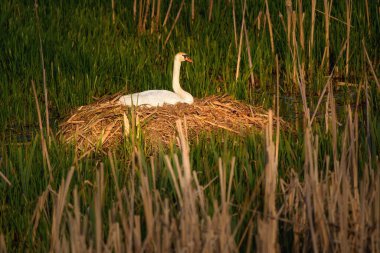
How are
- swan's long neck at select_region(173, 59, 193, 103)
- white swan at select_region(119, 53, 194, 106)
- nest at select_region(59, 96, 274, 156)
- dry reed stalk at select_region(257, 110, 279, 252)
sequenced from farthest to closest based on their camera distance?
swan's long neck at select_region(173, 59, 193, 103), white swan at select_region(119, 53, 194, 106), nest at select_region(59, 96, 274, 156), dry reed stalk at select_region(257, 110, 279, 252)

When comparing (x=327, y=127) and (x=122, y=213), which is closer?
(x=122, y=213)

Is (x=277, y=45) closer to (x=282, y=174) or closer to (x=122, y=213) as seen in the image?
(x=282, y=174)

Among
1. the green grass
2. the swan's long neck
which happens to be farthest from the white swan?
the green grass

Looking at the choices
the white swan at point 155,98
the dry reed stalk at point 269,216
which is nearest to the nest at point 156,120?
the white swan at point 155,98

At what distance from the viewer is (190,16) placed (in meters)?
9.64

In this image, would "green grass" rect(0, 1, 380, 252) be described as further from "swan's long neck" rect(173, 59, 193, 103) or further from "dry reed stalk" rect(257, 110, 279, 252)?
"dry reed stalk" rect(257, 110, 279, 252)

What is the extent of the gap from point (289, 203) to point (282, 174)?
99 centimetres

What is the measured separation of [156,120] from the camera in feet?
22.3

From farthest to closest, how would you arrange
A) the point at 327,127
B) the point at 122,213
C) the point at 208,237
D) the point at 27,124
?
1. the point at 27,124
2. the point at 327,127
3. the point at 122,213
4. the point at 208,237

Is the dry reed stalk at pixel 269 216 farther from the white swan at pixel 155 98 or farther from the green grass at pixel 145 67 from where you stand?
the white swan at pixel 155 98

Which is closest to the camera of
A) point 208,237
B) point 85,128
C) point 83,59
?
point 208,237

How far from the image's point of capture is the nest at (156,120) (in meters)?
6.67

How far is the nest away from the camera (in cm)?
667

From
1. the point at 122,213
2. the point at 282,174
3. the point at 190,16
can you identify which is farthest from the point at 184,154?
the point at 190,16
